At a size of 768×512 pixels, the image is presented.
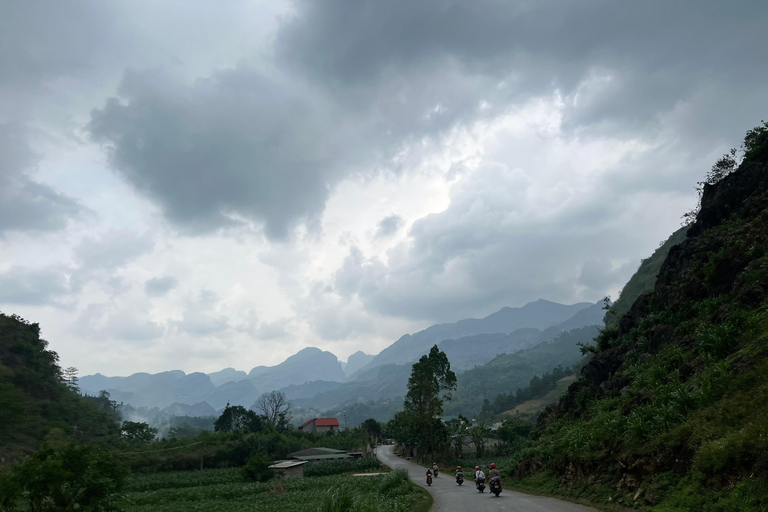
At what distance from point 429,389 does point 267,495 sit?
3337cm

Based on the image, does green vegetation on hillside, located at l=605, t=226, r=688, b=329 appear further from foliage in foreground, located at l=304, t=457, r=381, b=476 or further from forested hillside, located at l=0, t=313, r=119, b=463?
forested hillside, located at l=0, t=313, r=119, b=463

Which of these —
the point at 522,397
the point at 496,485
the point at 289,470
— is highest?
the point at 496,485

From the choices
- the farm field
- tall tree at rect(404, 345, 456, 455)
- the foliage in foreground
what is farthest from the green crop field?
the farm field

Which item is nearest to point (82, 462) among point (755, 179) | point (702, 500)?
point (702, 500)

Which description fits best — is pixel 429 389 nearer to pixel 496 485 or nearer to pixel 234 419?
pixel 496 485

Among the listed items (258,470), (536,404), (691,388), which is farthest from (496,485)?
(536,404)

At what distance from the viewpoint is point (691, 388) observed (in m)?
19.2

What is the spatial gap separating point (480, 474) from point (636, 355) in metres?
15.7

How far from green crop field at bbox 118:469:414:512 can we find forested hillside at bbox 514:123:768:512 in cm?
872

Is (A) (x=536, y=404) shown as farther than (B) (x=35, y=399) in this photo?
Yes

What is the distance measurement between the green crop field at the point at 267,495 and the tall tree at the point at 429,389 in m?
23.6

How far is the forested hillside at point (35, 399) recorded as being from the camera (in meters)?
63.8

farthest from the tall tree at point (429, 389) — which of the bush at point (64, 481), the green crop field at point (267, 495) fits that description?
the bush at point (64, 481)

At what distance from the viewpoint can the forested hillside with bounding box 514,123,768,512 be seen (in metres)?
13.0
